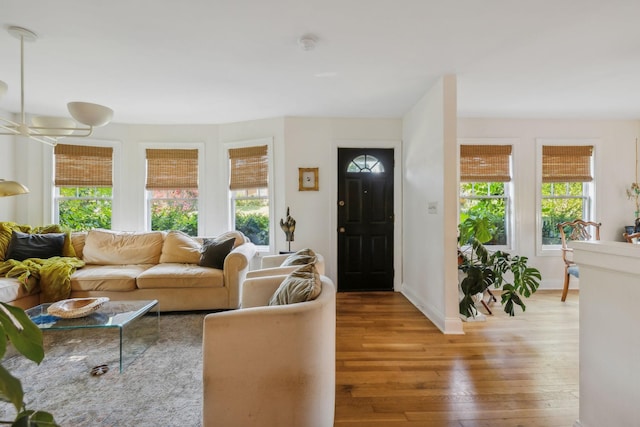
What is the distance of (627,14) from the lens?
2062mm

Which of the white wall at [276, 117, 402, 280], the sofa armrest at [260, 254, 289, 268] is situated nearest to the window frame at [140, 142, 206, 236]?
the white wall at [276, 117, 402, 280]

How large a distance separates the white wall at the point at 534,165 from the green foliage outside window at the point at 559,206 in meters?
0.20

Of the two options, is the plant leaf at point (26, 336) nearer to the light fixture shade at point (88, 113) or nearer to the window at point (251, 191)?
the light fixture shade at point (88, 113)

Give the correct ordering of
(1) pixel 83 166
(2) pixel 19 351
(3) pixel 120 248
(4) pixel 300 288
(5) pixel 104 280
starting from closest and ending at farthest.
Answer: (2) pixel 19 351, (4) pixel 300 288, (5) pixel 104 280, (3) pixel 120 248, (1) pixel 83 166

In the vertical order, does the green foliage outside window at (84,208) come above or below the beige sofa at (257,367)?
above

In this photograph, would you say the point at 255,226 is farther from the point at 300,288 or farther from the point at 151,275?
the point at 300,288

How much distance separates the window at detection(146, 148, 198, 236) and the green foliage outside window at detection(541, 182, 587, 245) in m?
5.21

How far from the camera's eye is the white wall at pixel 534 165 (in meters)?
4.37

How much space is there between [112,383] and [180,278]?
4.37 feet

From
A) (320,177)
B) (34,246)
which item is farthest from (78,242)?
(320,177)

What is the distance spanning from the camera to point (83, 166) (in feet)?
14.3

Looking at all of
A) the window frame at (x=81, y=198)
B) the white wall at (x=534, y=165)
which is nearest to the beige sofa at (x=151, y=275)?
the window frame at (x=81, y=198)

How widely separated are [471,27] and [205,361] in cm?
272

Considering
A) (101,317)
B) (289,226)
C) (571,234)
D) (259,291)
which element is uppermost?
(289,226)
